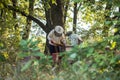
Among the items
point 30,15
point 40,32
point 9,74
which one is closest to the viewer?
point 9,74

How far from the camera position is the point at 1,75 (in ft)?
16.8

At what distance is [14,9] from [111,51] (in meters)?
16.5

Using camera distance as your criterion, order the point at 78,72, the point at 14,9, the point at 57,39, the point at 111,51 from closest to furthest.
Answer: the point at 111,51, the point at 78,72, the point at 57,39, the point at 14,9

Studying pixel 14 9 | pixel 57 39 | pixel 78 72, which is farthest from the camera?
pixel 14 9

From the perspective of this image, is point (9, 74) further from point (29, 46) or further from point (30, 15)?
point (30, 15)

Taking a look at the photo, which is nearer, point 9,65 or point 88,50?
point 88,50

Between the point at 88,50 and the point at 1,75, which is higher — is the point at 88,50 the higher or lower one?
the higher one

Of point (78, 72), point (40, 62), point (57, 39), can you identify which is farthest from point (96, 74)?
point (57, 39)

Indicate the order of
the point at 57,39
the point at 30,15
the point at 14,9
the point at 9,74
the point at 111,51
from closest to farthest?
the point at 111,51
the point at 9,74
the point at 57,39
the point at 14,9
the point at 30,15

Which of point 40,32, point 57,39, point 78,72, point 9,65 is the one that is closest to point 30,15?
point 40,32

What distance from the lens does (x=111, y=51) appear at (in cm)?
358

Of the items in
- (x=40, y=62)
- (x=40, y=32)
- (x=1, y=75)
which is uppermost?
(x=40, y=62)

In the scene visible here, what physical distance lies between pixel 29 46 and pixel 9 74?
183 centimetres

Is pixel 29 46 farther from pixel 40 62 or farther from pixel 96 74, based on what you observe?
pixel 96 74
